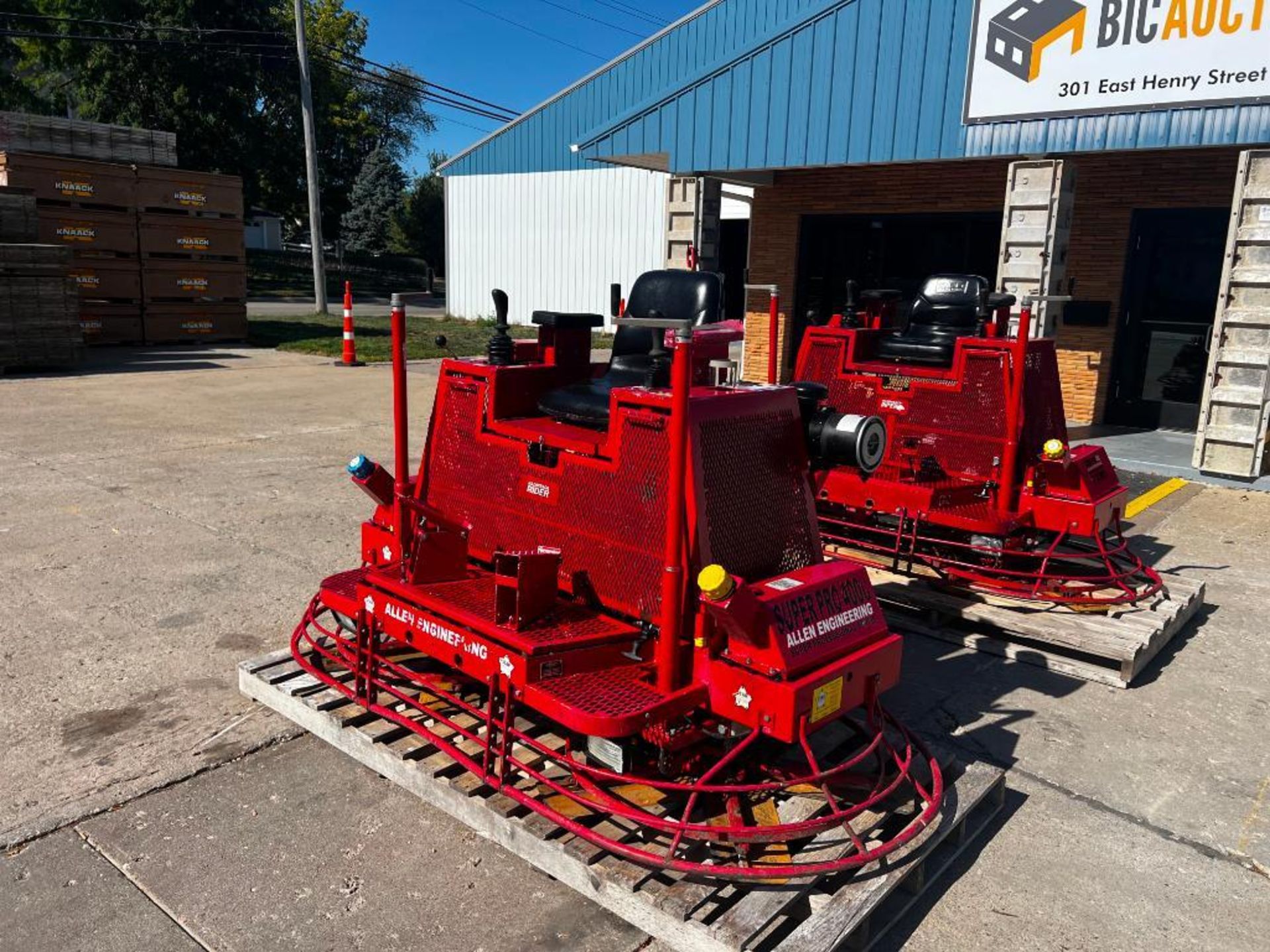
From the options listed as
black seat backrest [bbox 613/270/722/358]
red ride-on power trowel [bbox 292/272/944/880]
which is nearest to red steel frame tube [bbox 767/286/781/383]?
black seat backrest [bbox 613/270/722/358]

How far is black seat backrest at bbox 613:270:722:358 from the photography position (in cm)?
479

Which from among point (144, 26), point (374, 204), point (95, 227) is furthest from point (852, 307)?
point (374, 204)

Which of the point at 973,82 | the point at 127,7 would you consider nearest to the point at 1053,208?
the point at 973,82

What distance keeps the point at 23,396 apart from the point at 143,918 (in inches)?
396

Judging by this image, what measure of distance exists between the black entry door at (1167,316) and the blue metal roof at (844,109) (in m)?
2.48

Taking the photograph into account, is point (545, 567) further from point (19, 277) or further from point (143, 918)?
point (19, 277)

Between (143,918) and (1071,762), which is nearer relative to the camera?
(143,918)

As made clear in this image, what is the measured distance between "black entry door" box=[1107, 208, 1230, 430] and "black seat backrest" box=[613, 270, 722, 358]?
828 cm

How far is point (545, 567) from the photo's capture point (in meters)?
3.40

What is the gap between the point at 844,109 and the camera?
1055 centimetres

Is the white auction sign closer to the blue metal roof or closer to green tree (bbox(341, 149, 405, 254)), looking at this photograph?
the blue metal roof

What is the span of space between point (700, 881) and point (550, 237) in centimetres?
1963

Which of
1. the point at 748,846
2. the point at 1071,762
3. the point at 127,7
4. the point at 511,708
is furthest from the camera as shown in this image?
the point at 127,7

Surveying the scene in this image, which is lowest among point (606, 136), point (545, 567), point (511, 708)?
point (511, 708)
